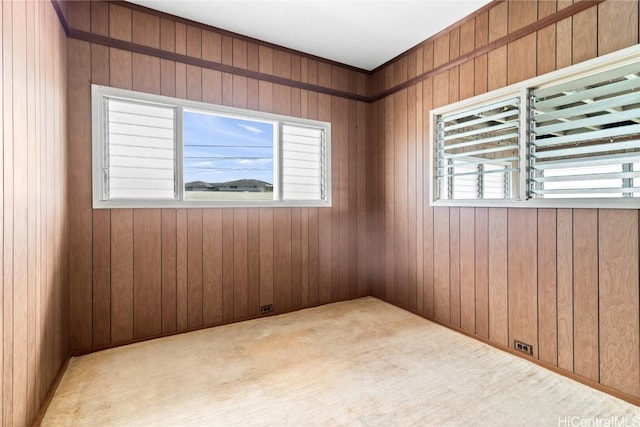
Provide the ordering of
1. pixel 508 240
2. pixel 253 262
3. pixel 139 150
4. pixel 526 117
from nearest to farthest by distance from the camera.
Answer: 1. pixel 526 117
2. pixel 508 240
3. pixel 139 150
4. pixel 253 262

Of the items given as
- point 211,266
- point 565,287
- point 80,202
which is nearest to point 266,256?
point 211,266

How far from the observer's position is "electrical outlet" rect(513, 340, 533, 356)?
2.31 m

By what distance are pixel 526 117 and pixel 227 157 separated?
2548mm

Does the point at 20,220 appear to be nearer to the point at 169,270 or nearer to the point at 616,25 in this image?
the point at 169,270

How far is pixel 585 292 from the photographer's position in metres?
2.04

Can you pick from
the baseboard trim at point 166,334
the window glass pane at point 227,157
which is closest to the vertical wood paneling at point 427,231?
the baseboard trim at point 166,334

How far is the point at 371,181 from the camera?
3865 millimetres

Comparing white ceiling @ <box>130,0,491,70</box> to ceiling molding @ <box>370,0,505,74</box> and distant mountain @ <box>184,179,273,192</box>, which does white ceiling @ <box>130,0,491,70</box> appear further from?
distant mountain @ <box>184,179,273,192</box>

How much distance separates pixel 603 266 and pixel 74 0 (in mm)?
4174

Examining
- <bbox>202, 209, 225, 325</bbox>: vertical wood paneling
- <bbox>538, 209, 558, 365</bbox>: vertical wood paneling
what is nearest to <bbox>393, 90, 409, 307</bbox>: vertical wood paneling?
<bbox>538, 209, 558, 365</bbox>: vertical wood paneling

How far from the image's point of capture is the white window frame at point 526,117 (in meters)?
1.87

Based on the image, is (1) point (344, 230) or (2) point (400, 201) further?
(1) point (344, 230)

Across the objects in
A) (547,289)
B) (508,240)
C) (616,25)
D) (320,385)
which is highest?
(616,25)

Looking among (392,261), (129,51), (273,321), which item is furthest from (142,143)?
(392,261)
